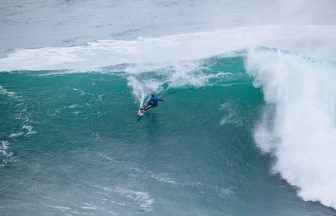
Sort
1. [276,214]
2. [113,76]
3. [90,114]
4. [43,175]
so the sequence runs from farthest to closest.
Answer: [113,76]
[90,114]
[43,175]
[276,214]

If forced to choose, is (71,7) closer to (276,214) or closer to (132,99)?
(132,99)

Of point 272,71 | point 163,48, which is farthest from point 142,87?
point 272,71

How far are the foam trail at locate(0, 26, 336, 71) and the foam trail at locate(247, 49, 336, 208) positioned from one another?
13.1 ft

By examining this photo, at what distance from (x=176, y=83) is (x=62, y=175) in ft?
44.9

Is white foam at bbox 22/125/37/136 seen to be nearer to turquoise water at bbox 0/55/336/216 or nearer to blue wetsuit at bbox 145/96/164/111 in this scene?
turquoise water at bbox 0/55/336/216

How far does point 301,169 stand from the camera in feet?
80.5

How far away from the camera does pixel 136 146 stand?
84.7 feet

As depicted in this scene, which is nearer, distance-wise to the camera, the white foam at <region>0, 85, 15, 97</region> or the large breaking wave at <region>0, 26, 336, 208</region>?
the large breaking wave at <region>0, 26, 336, 208</region>

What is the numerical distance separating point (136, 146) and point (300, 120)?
43.0 feet

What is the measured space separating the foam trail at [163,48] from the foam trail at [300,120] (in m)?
3.99

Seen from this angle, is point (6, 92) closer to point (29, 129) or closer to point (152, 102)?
point (29, 129)

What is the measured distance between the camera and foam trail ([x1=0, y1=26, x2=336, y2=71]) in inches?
1417

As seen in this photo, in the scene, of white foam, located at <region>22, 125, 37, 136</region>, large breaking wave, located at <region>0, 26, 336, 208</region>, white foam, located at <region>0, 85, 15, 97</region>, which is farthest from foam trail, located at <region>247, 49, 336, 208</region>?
white foam, located at <region>0, 85, 15, 97</region>

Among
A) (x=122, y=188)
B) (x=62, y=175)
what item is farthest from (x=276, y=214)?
(x=62, y=175)
